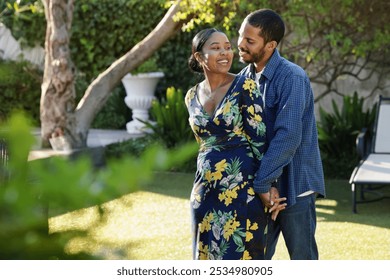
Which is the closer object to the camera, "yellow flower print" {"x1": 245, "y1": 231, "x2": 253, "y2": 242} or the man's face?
"yellow flower print" {"x1": 245, "y1": 231, "x2": 253, "y2": 242}

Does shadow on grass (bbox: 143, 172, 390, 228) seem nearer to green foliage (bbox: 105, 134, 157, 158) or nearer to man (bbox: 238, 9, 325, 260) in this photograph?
green foliage (bbox: 105, 134, 157, 158)

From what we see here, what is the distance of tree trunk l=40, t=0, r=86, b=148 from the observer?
380 inches

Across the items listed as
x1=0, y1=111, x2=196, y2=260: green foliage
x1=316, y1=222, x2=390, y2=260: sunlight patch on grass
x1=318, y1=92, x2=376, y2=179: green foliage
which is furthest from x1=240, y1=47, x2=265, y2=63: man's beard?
x1=318, y1=92, x2=376, y2=179: green foliage

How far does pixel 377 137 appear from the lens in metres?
8.97

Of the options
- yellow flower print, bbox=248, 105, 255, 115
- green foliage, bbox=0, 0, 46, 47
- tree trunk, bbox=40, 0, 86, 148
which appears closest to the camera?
yellow flower print, bbox=248, 105, 255, 115

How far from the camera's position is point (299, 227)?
364 cm

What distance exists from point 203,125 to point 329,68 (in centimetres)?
864

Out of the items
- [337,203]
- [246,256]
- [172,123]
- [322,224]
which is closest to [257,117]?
[246,256]

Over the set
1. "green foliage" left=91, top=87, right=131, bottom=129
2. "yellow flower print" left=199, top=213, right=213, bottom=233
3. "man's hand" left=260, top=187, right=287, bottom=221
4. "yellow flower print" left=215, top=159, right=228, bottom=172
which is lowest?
"green foliage" left=91, top=87, right=131, bottom=129

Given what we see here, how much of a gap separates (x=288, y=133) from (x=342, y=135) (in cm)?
682

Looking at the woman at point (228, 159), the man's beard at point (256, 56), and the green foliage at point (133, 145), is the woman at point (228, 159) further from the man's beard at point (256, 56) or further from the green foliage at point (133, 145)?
the green foliage at point (133, 145)

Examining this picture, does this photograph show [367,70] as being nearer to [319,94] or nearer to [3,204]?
[319,94]

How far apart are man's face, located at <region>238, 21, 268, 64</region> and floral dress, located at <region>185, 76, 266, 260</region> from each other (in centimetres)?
16
